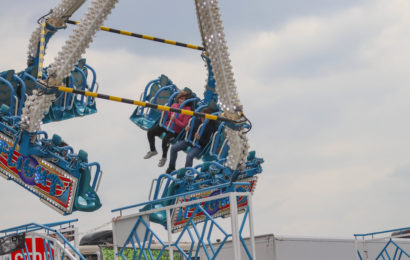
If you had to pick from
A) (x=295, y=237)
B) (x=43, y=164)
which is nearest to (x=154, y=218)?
(x=43, y=164)

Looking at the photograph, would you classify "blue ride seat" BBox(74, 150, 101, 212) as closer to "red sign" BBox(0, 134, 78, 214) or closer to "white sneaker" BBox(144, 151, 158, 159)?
"red sign" BBox(0, 134, 78, 214)

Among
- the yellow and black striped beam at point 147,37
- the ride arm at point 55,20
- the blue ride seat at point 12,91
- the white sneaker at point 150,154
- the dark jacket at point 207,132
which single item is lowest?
the white sneaker at point 150,154

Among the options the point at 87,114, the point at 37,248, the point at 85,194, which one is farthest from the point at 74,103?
the point at 37,248

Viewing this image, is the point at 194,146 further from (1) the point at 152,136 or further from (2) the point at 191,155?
(1) the point at 152,136

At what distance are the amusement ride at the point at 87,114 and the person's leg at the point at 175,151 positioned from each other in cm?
20

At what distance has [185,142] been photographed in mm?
17516

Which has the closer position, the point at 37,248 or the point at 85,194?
the point at 37,248

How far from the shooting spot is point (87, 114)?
1856cm

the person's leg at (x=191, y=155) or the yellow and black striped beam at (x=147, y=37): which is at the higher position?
the yellow and black striped beam at (x=147, y=37)

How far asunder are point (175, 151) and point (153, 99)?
1.59 meters

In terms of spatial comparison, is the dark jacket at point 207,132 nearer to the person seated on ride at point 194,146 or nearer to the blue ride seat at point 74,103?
the person seated on ride at point 194,146

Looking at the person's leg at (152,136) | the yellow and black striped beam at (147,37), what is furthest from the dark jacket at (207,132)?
the yellow and black striped beam at (147,37)

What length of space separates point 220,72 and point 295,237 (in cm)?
302

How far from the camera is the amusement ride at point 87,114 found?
527 inches
